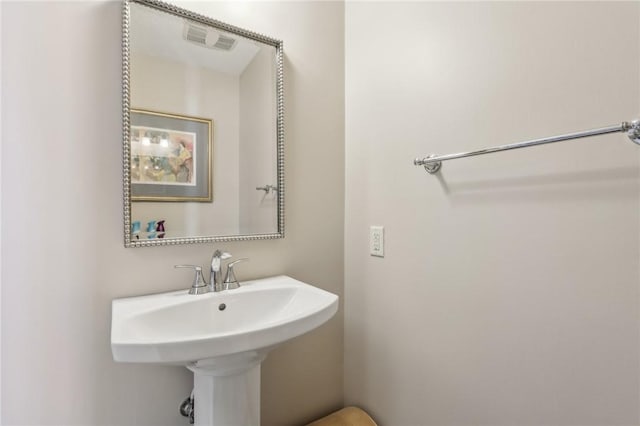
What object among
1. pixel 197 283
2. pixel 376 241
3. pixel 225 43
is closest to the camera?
pixel 197 283

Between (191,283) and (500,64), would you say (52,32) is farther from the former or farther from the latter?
(500,64)

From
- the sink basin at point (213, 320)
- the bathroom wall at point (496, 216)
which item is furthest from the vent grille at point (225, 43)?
the sink basin at point (213, 320)

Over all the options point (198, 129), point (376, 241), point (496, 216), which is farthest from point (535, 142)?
point (198, 129)

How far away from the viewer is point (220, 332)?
2.90ft

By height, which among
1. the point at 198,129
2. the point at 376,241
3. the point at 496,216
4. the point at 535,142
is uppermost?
the point at 198,129

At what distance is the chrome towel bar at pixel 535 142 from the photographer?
0.63 m

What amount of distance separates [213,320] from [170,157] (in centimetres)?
55

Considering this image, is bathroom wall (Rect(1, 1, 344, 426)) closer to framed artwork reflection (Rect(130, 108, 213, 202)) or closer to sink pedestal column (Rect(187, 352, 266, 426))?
framed artwork reflection (Rect(130, 108, 213, 202))

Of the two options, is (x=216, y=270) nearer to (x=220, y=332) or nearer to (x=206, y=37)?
(x=220, y=332)

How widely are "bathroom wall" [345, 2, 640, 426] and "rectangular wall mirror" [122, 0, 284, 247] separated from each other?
41cm

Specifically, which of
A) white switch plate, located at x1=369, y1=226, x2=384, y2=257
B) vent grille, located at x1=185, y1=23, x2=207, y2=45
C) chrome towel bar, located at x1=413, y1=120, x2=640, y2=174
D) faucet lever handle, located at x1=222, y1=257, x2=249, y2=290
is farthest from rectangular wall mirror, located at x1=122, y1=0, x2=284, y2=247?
chrome towel bar, located at x1=413, y1=120, x2=640, y2=174

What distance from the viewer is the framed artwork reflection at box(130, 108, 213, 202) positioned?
96cm

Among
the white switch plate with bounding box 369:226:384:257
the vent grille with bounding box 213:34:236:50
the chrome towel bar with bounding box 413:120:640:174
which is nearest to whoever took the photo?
the chrome towel bar with bounding box 413:120:640:174

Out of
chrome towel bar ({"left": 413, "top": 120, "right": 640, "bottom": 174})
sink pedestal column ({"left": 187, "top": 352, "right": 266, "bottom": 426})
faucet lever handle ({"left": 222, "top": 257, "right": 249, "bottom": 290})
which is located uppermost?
chrome towel bar ({"left": 413, "top": 120, "right": 640, "bottom": 174})
